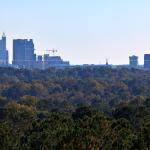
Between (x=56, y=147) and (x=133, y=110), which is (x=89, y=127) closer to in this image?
(x=56, y=147)

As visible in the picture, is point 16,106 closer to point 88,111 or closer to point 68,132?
point 88,111

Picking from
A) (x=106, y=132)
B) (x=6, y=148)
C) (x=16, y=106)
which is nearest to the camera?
(x=106, y=132)

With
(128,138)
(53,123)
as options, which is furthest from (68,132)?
(53,123)

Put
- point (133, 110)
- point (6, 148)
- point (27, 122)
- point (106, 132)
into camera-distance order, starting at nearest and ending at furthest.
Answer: point (106, 132), point (6, 148), point (133, 110), point (27, 122)

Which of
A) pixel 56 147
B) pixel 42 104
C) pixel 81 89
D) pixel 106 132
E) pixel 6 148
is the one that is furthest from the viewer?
pixel 81 89

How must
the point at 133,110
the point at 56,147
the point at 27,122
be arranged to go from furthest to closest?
1. the point at 27,122
2. the point at 133,110
3. the point at 56,147

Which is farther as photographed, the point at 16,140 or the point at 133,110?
the point at 133,110

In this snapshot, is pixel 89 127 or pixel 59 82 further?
pixel 59 82

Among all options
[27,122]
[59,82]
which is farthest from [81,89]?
[27,122]
